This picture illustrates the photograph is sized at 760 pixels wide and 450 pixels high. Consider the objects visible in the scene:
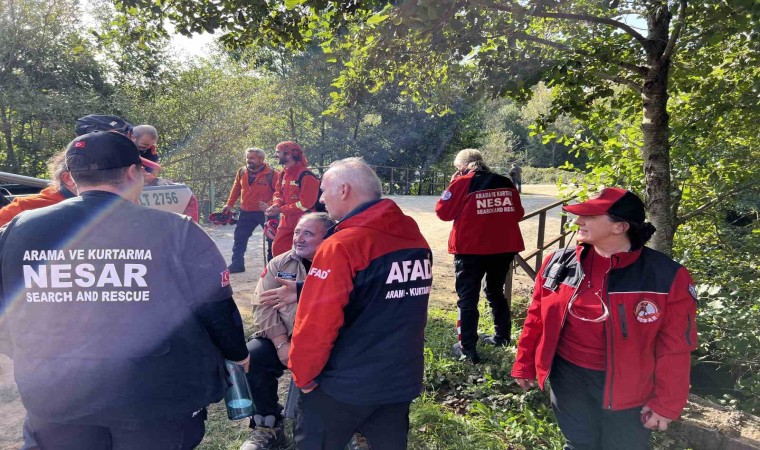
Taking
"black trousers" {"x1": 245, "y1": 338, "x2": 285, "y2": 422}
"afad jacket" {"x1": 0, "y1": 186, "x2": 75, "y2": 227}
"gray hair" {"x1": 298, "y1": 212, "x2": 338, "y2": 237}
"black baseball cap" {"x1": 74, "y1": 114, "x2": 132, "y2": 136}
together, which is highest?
"black baseball cap" {"x1": 74, "y1": 114, "x2": 132, "y2": 136}

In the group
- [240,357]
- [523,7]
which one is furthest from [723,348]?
[240,357]

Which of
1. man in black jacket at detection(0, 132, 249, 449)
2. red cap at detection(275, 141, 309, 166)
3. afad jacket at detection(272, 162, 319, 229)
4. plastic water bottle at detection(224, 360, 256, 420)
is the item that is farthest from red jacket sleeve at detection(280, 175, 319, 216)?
man in black jacket at detection(0, 132, 249, 449)

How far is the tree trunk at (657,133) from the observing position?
2.89 m

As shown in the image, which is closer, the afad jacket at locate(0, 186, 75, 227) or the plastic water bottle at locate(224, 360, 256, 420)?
the plastic water bottle at locate(224, 360, 256, 420)

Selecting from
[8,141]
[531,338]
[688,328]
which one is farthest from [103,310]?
[8,141]

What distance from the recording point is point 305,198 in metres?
4.80

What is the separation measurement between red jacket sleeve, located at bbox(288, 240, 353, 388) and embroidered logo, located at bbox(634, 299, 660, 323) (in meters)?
1.22

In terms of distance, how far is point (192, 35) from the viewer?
11.2 ft

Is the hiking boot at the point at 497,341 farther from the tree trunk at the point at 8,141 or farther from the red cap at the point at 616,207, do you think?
the tree trunk at the point at 8,141

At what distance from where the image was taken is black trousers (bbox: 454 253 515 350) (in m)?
3.78

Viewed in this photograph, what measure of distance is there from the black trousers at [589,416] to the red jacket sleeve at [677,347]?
0.15m

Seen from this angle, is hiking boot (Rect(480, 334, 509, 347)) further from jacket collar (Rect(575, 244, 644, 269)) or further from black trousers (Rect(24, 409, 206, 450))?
black trousers (Rect(24, 409, 206, 450))

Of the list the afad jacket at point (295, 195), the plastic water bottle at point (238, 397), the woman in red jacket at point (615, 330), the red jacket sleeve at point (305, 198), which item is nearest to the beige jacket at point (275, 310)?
the plastic water bottle at point (238, 397)

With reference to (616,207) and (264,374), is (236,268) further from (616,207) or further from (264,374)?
(616,207)
